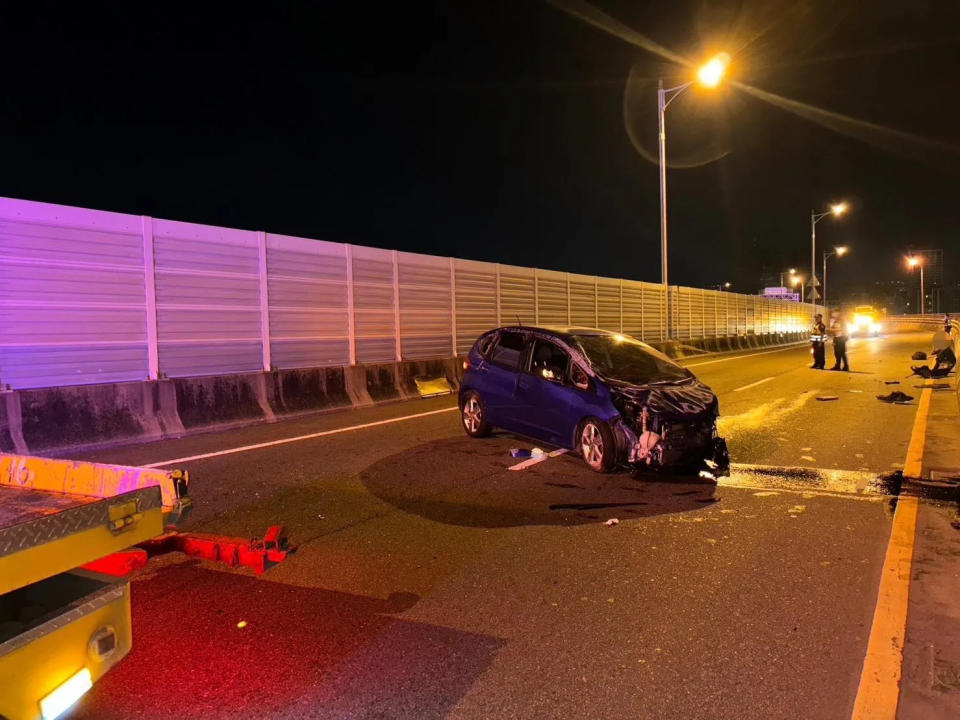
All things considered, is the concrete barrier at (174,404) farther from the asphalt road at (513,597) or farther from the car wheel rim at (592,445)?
the car wheel rim at (592,445)

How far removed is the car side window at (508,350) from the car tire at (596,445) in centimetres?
150

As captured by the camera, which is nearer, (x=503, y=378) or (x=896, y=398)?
(x=503, y=378)

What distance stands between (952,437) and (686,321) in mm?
22416

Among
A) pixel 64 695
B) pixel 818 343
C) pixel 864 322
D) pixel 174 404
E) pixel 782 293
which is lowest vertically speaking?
pixel 64 695

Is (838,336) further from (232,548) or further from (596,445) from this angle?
(232,548)

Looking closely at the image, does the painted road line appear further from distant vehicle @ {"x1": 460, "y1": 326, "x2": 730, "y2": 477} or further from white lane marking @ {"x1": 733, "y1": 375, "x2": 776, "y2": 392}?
white lane marking @ {"x1": 733, "y1": 375, "x2": 776, "y2": 392}

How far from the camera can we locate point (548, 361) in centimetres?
779

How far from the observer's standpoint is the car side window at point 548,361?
7.53m

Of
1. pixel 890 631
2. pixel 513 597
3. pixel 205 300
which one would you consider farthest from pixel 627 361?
pixel 205 300

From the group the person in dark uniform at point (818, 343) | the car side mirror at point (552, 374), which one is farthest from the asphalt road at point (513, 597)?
the person in dark uniform at point (818, 343)

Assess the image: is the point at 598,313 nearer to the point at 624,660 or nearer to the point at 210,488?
the point at 210,488

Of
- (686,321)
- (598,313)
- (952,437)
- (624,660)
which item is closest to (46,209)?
(624,660)

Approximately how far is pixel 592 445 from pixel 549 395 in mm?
861

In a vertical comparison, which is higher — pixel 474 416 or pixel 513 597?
pixel 474 416
